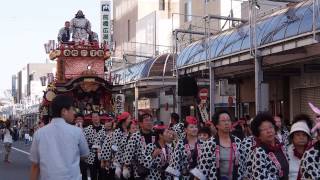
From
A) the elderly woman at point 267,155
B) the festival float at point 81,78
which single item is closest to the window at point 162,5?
the festival float at point 81,78

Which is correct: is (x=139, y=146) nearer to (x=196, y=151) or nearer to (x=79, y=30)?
(x=196, y=151)

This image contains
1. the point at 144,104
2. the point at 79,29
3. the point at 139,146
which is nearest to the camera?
the point at 139,146

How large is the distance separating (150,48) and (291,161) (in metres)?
42.1

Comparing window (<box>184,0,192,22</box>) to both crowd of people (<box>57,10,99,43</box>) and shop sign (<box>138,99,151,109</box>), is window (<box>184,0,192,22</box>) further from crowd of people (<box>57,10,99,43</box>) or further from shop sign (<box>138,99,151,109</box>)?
crowd of people (<box>57,10,99,43</box>)

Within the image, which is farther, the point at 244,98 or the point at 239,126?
the point at 244,98

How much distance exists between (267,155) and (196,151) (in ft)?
7.24

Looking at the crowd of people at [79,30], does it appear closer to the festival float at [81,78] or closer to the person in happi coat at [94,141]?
the festival float at [81,78]

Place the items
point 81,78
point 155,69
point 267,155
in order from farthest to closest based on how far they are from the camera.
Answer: point 155,69 < point 81,78 < point 267,155

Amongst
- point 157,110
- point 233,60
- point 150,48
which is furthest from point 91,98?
point 150,48

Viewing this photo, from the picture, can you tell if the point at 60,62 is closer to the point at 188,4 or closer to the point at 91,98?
the point at 91,98

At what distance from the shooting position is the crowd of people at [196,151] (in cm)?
643

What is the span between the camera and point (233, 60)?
18766 millimetres

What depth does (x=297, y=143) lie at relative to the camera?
6.36m

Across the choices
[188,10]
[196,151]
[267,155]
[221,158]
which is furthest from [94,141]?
[188,10]
